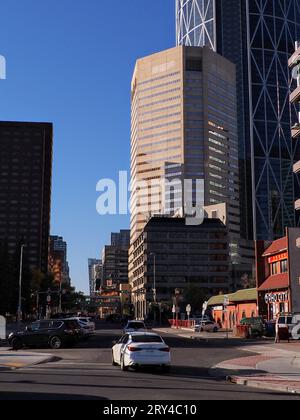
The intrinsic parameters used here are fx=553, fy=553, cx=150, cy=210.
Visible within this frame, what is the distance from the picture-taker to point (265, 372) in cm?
1872

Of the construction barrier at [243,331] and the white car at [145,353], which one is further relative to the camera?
the construction barrier at [243,331]

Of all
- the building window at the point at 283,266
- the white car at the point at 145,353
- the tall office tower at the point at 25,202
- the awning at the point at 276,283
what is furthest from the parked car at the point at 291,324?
the tall office tower at the point at 25,202

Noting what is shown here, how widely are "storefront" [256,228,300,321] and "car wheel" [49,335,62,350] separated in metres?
24.0

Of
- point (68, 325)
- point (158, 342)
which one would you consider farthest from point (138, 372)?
point (68, 325)

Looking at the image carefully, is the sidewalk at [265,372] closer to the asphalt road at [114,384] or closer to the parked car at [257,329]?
the asphalt road at [114,384]

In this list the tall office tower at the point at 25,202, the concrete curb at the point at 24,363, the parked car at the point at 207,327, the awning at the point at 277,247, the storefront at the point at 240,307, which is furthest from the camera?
the tall office tower at the point at 25,202

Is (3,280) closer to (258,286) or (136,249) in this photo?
(258,286)

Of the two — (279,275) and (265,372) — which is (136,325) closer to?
(265,372)

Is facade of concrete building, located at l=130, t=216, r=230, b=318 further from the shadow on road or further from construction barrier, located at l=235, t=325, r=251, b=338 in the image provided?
the shadow on road

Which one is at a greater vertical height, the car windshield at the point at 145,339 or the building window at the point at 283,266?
the building window at the point at 283,266

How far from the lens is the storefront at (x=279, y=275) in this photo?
166 ft

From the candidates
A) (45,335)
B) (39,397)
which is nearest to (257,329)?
(45,335)

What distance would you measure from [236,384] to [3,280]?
60.5 meters

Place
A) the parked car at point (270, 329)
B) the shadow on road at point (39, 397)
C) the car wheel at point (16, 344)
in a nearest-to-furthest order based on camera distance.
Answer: the shadow on road at point (39, 397) < the car wheel at point (16, 344) < the parked car at point (270, 329)
